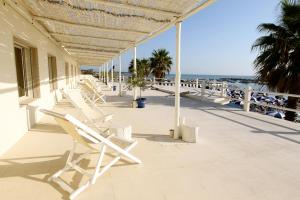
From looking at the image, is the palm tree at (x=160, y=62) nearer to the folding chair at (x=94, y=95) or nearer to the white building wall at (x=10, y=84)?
the folding chair at (x=94, y=95)

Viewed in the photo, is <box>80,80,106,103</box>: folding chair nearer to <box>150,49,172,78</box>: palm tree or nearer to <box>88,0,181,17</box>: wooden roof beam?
<box>88,0,181,17</box>: wooden roof beam

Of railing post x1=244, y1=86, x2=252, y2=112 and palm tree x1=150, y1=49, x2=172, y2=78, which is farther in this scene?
palm tree x1=150, y1=49, x2=172, y2=78

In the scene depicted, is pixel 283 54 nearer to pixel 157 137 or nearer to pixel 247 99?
pixel 247 99

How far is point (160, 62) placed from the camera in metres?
25.9

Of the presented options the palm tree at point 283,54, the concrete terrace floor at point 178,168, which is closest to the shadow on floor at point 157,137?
the concrete terrace floor at point 178,168

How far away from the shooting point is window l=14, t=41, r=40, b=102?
190 inches

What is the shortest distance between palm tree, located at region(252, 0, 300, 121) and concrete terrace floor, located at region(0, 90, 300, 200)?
11.4ft

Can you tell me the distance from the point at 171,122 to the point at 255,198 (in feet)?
11.2

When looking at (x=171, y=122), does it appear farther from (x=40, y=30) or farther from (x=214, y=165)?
(x=40, y=30)

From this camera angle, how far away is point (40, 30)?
5668mm

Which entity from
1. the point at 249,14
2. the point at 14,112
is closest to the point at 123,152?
the point at 14,112

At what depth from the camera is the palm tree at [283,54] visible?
725 cm

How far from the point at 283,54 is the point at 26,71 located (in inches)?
332

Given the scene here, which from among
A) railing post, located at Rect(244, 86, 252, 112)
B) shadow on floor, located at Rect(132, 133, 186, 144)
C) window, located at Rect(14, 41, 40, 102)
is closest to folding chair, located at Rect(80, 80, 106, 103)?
window, located at Rect(14, 41, 40, 102)
